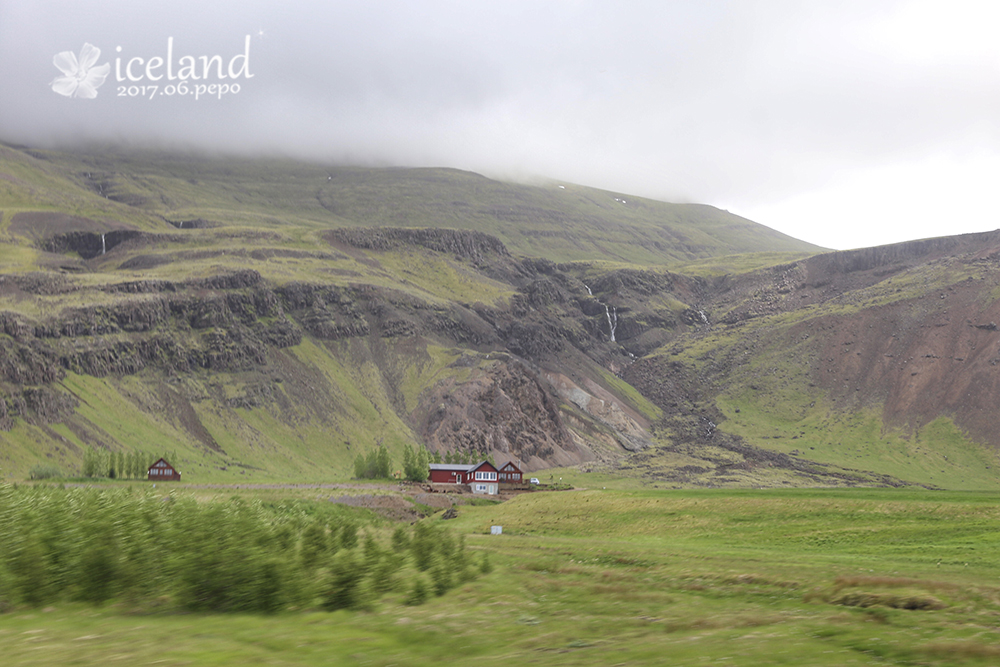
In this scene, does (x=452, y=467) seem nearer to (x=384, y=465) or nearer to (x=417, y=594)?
(x=384, y=465)

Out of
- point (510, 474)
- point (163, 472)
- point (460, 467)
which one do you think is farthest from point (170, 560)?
point (510, 474)

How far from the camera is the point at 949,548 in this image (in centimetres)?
3359

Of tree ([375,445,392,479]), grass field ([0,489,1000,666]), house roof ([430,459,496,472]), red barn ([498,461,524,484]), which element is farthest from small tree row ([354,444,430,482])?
grass field ([0,489,1000,666])

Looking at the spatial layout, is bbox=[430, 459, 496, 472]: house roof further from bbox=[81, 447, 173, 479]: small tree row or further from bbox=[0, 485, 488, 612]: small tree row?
bbox=[0, 485, 488, 612]: small tree row

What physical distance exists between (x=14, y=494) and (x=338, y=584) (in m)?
9.28

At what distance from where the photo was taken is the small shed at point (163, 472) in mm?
110938

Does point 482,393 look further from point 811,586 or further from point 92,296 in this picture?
point 811,586

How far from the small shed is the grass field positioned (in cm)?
9036

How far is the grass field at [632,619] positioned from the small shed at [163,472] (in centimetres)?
9036

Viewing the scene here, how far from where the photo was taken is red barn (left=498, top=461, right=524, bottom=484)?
125625 mm

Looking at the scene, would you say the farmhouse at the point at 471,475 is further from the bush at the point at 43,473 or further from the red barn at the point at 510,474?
the bush at the point at 43,473

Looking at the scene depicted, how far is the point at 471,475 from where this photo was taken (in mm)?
118125

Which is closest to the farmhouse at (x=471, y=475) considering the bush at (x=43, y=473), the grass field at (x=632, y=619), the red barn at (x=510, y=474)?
the red barn at (x=510, y=474)

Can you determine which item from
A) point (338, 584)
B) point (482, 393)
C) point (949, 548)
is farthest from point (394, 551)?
point (482, 393)
